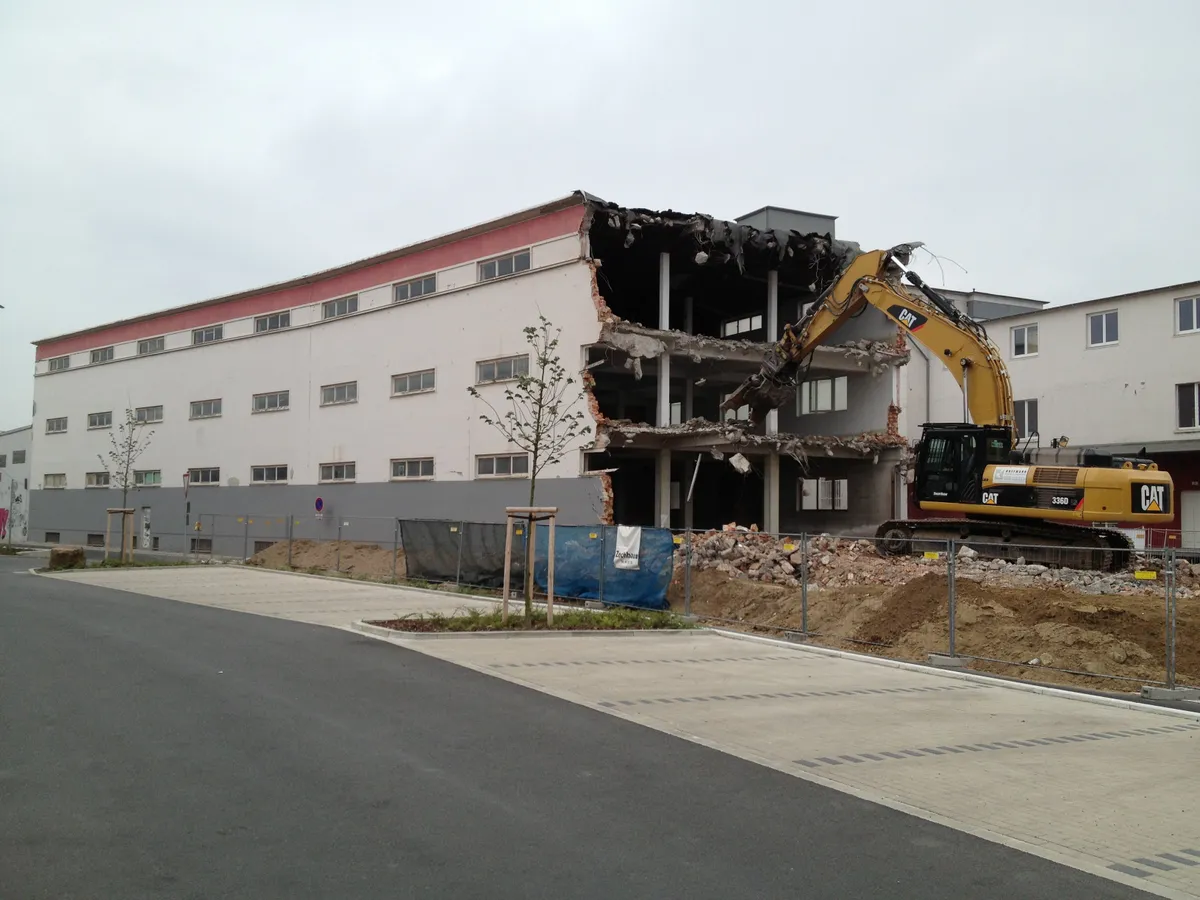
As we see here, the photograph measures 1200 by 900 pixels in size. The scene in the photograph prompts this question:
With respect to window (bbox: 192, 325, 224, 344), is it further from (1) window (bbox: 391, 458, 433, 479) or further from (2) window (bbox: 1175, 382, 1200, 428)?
(2) window (bbox: 1175, 382, 1200, 428)

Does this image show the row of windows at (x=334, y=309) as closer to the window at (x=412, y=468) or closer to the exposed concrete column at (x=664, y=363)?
the exposed concrete column at (x=664, y=363)

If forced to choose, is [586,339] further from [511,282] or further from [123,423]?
[123,423]

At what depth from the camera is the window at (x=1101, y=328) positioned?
3809 centimetres

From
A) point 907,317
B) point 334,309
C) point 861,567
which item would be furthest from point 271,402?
point 861,567

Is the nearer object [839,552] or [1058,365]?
[839,552]

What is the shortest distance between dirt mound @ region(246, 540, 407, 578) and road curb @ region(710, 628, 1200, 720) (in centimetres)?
1810

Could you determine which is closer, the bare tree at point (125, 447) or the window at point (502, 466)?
the window at point (502, 466)

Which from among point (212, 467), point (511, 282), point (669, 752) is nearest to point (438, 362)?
point (511, 282)

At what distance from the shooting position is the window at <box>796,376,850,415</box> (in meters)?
41.6

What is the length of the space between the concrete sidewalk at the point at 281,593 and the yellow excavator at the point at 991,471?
10.5 meters

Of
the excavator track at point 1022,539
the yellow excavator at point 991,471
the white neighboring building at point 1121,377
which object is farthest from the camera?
the white neighboring building at point 1121,377

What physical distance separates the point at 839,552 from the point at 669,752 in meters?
16.4

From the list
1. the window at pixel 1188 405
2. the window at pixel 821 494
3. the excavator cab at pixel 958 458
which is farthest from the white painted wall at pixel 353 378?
the window at pixel 1188 405

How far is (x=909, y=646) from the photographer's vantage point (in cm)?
1566
